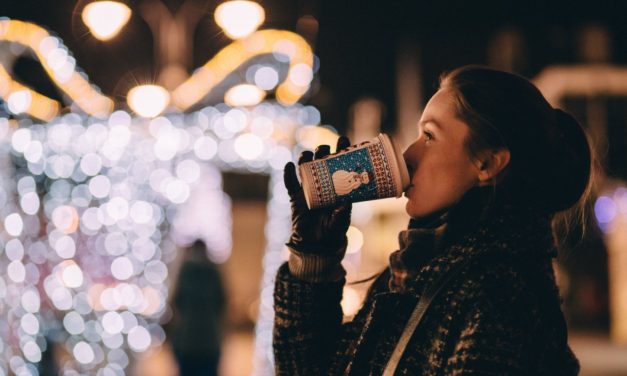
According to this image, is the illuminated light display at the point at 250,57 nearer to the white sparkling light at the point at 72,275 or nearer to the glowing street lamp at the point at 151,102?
the glowing street lamp at the point at 151,102

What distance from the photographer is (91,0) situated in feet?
19.0

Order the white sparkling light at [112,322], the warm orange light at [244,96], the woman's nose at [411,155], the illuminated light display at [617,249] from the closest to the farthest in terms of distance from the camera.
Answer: the woman's nose at [411,155] < the white sparkling light at [112,322] < the warm orange light at [244,96] < the illuminated light display at [617,249]

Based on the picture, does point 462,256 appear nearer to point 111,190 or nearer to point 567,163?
point 567,163

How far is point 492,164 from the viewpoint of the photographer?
64.6 inches

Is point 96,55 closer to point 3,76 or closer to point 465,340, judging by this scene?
point 3,76

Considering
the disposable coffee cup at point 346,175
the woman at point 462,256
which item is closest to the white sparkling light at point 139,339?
the woman at point 462,256

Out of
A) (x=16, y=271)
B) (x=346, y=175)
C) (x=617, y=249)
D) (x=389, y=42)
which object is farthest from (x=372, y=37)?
(x=346, y=175)

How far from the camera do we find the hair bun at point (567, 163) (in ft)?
5.36

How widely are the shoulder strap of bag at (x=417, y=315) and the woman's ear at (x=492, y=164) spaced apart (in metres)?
0.26

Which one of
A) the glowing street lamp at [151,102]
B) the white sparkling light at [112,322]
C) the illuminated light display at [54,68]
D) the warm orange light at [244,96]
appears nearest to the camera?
the illuminated light display at [54,68]

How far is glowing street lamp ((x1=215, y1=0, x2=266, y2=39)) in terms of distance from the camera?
6.15 metres

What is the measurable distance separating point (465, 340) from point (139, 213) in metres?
5.85

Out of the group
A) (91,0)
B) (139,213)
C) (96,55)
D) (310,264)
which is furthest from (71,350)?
(310,264)

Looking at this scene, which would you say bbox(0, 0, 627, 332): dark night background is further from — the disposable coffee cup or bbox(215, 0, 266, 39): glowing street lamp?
the disposable coffee cup
